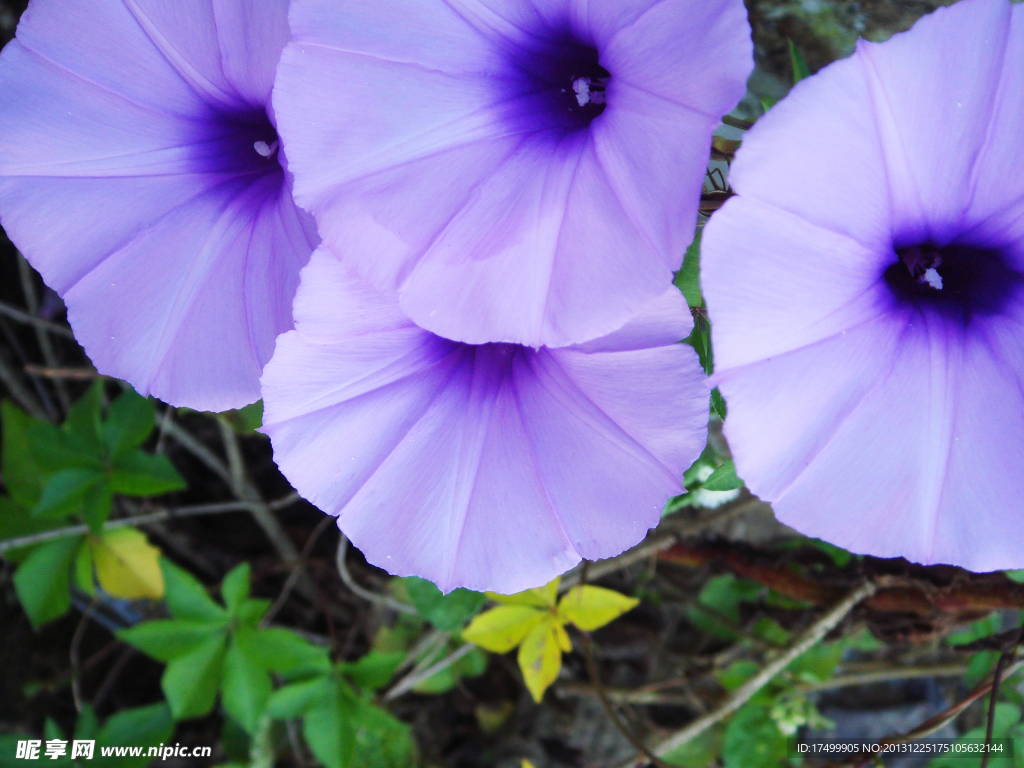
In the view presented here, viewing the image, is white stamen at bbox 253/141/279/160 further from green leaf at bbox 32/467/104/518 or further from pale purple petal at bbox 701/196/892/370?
green leaf at bbox 32/467/104/518

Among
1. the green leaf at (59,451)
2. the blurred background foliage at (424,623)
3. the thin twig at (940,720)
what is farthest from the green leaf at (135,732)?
the thin twig at (940,720)

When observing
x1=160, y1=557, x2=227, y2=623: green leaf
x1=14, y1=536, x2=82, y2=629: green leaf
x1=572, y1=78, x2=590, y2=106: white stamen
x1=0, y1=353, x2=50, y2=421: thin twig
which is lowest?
x1=160, y1=557, x2=227, y2=623: green leaf

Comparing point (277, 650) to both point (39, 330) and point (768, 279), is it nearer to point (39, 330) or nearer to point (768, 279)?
point (39, 330)

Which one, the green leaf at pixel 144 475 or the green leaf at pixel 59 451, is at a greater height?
the green leaf at pixel 59 451

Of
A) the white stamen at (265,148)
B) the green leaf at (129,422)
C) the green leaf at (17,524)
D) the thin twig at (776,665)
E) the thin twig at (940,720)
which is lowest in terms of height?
the thin twig at (940,720)

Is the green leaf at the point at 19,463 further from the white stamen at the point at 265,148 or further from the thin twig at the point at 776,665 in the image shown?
the thin twig at the point at 776,665

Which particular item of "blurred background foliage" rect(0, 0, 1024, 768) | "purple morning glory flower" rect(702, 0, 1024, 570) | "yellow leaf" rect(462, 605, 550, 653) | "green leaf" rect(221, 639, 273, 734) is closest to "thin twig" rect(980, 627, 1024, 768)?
"blurred background foliage" rect(0, 0, 1024, 768)
